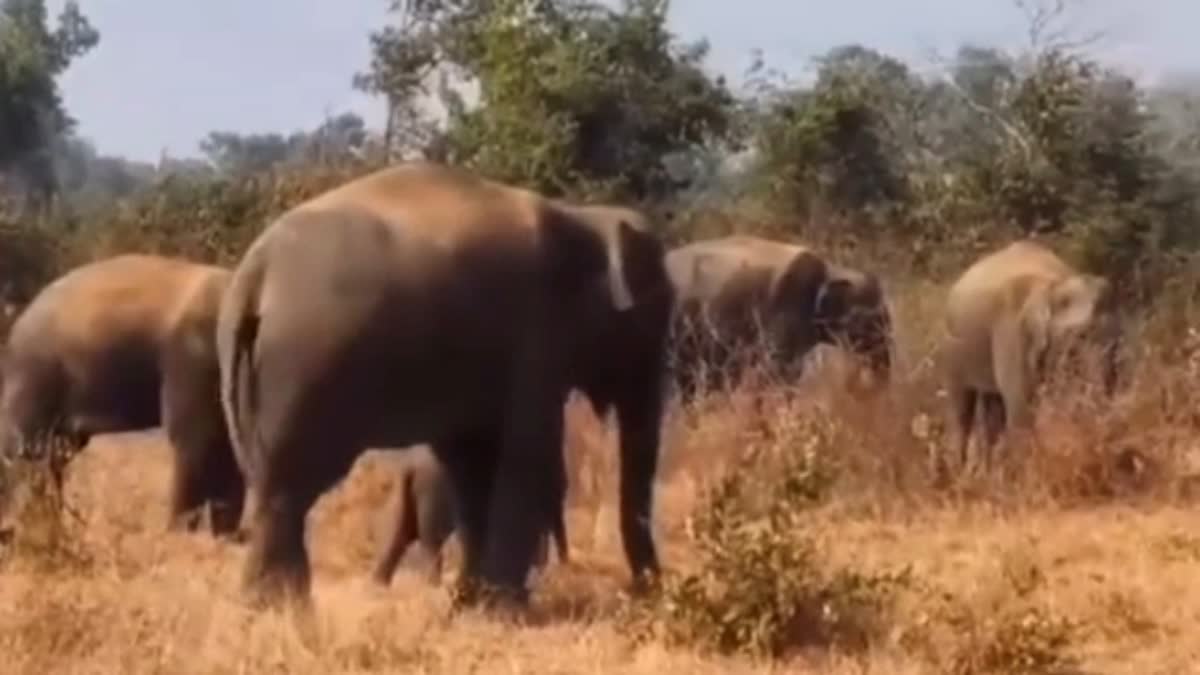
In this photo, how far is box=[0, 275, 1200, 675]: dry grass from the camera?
29.1 ft

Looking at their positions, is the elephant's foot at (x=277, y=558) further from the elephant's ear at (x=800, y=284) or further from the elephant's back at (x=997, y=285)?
the elephant's ear at (x=800, y=284)

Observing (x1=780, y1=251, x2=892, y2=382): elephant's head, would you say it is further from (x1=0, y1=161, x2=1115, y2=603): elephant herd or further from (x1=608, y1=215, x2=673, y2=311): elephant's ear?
(x1=608, y1=215, x2=673, y2=311): elephant's ear

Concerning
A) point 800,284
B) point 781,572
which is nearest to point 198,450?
point 781,572

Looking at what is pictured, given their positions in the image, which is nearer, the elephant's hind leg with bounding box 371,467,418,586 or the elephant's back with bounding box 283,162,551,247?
the elephant's back with bounding box 283,162,551,247

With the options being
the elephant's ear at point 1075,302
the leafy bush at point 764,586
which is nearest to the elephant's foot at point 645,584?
the leafy bush at point 764,586

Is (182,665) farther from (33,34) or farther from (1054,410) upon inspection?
(33,34)

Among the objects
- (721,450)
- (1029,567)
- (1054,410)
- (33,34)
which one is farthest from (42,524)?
(33,34)

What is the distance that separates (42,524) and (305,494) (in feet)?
4.06

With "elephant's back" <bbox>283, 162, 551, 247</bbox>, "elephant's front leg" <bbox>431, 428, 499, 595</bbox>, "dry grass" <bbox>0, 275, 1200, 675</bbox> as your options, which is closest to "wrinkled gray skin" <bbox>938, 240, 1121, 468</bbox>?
"dry grass" <bbox>0, 275, 1200, 675</bbox>

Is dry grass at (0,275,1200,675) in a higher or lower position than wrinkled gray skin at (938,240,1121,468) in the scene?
lower

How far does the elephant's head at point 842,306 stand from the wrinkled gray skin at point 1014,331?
1.85 ft

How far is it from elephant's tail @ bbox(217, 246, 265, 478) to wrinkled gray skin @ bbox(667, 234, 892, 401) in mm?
9909

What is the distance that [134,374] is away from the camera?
47.8 ft

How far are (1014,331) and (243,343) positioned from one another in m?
9.73
